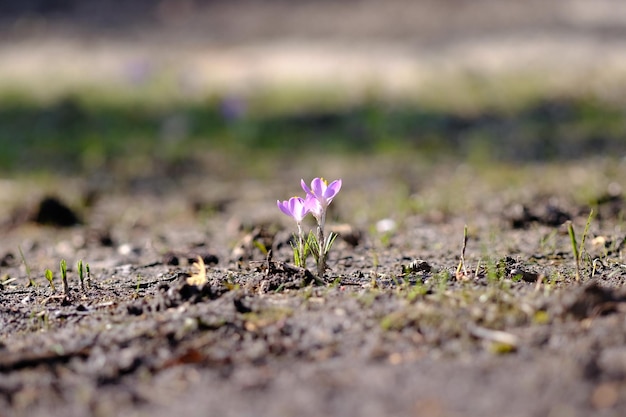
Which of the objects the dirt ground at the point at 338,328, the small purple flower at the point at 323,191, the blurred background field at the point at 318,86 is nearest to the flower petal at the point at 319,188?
the small purple flower at the point at 323,191

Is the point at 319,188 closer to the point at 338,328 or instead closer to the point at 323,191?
the point at 323,191

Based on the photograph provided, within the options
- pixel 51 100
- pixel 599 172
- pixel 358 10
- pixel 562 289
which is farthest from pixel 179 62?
pixel 562 289

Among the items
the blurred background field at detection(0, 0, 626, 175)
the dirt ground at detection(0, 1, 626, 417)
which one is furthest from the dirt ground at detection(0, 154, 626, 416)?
the blurred background field at detection(0, 0, 626, 175)

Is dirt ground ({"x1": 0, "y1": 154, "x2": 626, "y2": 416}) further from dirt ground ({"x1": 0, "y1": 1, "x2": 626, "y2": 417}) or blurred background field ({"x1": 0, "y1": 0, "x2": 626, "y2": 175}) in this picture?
blurred background field ({"x1": 0, "y1": 0, "x2": 626, "y2": 175})

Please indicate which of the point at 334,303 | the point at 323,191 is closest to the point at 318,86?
the point at 323,191

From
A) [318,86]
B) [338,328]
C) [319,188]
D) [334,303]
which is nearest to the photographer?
[338,328]

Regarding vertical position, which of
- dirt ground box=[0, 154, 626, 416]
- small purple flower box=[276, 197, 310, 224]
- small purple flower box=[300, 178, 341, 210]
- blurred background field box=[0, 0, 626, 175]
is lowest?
dirt ground box=[0, 154, 626, 416]

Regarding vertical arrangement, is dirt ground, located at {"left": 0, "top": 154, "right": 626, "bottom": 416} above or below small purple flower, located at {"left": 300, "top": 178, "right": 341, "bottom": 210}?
below
